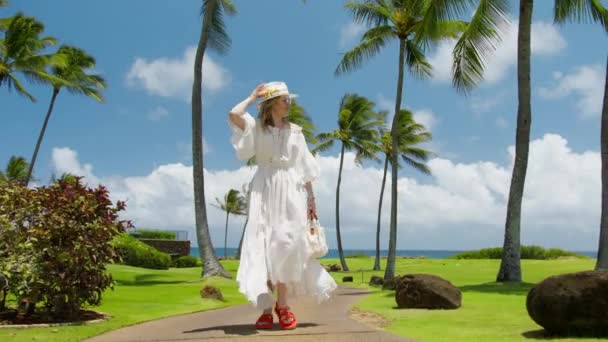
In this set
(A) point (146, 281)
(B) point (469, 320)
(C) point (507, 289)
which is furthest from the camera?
(A) point (146, 281)

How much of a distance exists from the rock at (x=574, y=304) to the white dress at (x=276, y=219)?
211 cm

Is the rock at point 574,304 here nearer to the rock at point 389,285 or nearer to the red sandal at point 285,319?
the red sandal at point 285,319

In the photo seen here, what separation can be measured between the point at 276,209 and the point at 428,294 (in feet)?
14.7

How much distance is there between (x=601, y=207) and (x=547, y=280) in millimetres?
11907

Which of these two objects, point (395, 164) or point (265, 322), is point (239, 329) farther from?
point (395, 164)

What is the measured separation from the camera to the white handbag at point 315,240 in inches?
239

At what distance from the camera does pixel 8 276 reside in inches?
301

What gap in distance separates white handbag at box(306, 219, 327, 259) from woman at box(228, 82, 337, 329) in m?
0.07

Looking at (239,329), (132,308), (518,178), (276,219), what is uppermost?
(518,178)

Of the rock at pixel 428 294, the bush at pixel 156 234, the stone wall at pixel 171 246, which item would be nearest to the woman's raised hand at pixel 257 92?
the rock at pixel 428 294

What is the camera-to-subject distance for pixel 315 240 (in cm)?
610

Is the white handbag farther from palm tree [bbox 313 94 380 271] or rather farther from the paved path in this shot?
palm tree [bbox 313 94 380 271]

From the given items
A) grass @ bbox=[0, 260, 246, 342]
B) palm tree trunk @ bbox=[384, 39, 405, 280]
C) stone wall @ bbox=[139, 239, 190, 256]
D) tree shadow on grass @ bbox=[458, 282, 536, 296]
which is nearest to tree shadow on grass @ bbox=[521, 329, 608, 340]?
grass @ bbox=[0, 260, 246, 342]

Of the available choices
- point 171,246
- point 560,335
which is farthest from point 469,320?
point 171,246
